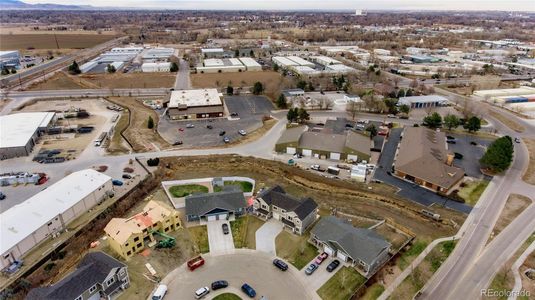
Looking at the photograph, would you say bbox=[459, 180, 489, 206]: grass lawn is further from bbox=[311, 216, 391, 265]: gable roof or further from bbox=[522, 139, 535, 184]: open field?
bbox=[311, 216, 391, 265]: gable roof

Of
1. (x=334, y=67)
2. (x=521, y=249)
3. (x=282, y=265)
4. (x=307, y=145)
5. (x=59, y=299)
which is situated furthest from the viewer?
(x=334, y=67)

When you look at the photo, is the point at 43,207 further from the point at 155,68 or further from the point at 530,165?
the point at 155,68

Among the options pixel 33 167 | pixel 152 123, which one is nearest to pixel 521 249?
pixel 152 123

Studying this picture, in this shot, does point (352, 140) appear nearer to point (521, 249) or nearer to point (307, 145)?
point (307, 145)

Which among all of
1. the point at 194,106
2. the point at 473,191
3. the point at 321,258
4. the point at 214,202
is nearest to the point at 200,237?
the point at 214,202

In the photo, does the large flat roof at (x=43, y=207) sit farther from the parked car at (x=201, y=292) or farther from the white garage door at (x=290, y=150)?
the white garage door at (x=290, y=150)

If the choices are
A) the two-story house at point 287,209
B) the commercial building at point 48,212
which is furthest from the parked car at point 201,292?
the commercial building at point 48,212
